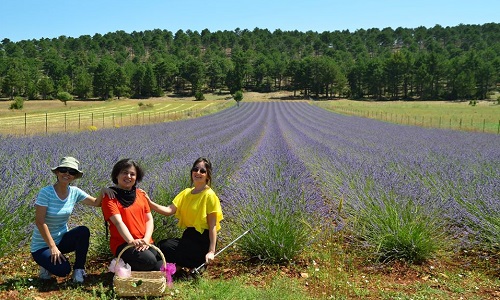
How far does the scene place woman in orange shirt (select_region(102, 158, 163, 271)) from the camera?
10.7 ft

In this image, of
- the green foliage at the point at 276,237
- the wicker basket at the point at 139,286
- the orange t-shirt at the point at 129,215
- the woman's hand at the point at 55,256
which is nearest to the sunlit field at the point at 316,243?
the green foliage at the point at 276,237

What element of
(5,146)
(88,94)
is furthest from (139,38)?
(5,146)

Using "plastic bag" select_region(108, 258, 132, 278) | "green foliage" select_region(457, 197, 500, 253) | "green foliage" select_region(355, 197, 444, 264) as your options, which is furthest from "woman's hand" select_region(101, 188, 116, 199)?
"green foliage" select_region(457, 197, 500, 253)

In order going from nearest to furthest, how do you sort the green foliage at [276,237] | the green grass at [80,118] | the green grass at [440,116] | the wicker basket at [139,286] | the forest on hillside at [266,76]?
the wicker basket at [139,286] → the green foliage at [276,237] → the green grass at [80,118] → the green grass at [440,116] → the forest on hillside at [266,76]

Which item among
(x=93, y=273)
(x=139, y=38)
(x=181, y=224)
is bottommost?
(x=93, y=273)

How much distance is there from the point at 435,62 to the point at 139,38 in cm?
12722

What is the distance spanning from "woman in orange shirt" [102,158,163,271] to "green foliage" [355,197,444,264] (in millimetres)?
2110

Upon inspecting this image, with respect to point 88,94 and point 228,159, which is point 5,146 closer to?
point 228,159

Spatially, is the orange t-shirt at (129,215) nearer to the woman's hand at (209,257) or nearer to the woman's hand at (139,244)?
the woman's hand at (139,244)

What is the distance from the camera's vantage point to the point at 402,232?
12.5ft

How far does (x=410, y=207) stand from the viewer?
4.16 metres

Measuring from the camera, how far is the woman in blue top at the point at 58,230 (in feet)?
10.5

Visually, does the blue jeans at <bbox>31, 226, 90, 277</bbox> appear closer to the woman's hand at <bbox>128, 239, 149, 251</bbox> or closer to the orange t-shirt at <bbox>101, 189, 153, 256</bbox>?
the orange t-shirt at <bbox>101, 189, 153, 256</bbox>

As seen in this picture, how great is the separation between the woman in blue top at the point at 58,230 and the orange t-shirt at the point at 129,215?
8.0 inches
